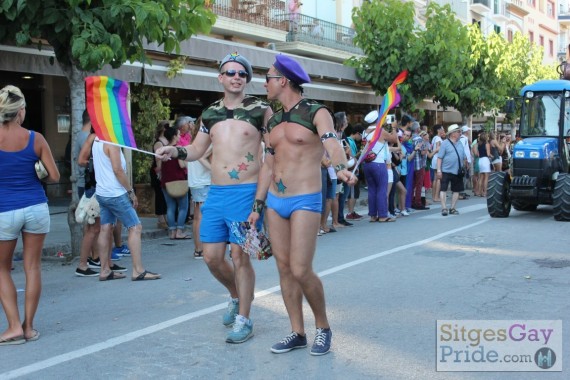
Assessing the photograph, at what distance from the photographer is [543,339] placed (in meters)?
5.15

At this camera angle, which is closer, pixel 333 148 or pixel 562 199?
pixel 333 148

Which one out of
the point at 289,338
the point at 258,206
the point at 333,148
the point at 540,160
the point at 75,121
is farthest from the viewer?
the point at 540,160

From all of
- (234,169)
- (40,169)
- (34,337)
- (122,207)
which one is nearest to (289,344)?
(234,169)

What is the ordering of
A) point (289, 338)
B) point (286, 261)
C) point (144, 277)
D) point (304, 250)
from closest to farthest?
1. point (304, 250)
2. point (286, 261)
3. point (289, 338)
4. point (144, 277)

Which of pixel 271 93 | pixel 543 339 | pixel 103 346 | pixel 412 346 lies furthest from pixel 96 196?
pixel 543 339

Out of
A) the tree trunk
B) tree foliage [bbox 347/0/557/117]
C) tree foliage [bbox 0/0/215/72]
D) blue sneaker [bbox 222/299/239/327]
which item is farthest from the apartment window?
blue sneaker [bbox 222/299/239/327]

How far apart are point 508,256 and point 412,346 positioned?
4269 mm

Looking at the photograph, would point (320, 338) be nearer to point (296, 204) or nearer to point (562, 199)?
point (296, 204)

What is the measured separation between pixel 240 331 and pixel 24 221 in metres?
1.84

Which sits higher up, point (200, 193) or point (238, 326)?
point (200, 193)

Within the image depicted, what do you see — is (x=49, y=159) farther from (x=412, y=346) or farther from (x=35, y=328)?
(x=412, y=346)

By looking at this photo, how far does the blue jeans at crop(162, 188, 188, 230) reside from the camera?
1097 centimetres

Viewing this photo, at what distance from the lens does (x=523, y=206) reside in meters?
14.3

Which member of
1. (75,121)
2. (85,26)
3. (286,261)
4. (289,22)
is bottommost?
(286,261)
